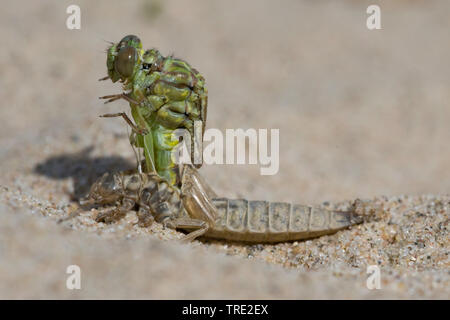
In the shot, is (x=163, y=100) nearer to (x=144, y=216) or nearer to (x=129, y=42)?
(x=129, y=42)

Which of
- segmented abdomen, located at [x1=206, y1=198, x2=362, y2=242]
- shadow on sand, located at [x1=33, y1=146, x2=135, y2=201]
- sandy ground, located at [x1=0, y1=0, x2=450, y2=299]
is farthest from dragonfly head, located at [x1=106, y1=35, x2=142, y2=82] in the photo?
shadow on sand, located at [x1=33, y1=146, x2=135, y2=201]

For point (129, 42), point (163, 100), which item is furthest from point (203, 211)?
point (129, 42)

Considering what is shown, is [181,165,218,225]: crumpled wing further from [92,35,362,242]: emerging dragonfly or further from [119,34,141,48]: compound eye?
[119,34,141,48]: compound eye

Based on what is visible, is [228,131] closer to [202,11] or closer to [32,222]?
[32,222]

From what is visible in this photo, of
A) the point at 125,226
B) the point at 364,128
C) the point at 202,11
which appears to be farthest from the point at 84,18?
the point at 125,226

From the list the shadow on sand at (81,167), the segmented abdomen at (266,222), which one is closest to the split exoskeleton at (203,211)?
the segmented abdomen at (266,222)
